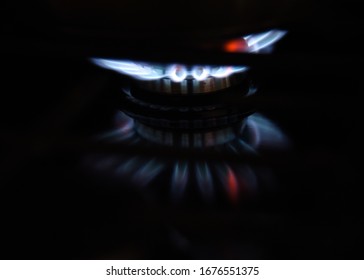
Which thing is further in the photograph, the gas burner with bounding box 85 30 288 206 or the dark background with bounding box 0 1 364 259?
the gas burner with bounding box 85 30 288 206

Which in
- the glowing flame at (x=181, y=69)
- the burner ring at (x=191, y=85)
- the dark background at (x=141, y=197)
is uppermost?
the glowing flame at (x=181, y=69)

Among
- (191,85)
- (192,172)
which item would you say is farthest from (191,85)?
(192,172)

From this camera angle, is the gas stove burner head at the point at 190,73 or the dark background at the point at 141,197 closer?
the dark background at the point at 141,197

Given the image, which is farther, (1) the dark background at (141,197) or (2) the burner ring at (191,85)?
(2) the burner ring at (191,85)

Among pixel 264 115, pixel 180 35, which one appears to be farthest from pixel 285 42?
pixel 180 35

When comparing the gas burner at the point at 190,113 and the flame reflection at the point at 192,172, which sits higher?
the gas burner at the point at 190,113

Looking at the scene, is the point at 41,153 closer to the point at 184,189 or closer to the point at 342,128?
the point at 184,189
